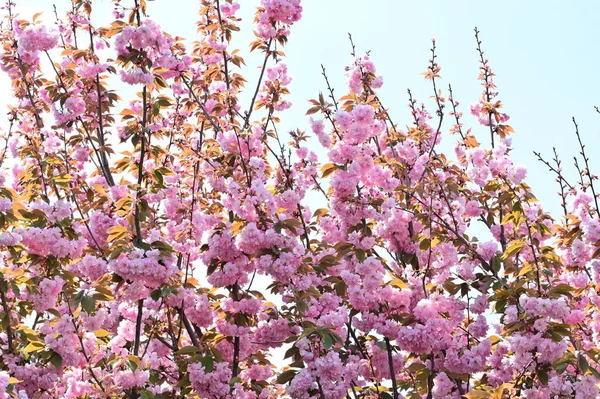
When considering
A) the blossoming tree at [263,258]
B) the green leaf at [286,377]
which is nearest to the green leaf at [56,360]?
the blossoming tree at [263,258]

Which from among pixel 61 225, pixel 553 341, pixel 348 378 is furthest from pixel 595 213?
pixel 61 225

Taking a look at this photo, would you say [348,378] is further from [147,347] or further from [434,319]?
[147,347]

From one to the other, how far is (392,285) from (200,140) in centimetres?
296

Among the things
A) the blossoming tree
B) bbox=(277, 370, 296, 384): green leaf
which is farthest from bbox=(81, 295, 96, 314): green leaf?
bbox=(277, 370, 296, 384): green leaf

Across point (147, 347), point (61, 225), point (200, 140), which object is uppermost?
point (200, 140)

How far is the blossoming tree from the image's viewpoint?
16.1 ft

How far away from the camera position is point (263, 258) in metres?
5.25

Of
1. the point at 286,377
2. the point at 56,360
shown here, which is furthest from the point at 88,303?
the point at 286,377

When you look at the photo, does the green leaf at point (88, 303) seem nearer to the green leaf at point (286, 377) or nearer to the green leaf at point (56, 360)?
the green leaf at point (56, 360)

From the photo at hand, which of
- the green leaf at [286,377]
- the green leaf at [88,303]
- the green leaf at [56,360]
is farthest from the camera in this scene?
the green leaf at [286,377]

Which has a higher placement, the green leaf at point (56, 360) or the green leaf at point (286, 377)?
the green leaf at point (56, 360)

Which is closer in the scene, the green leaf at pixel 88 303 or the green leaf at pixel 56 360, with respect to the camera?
the green leaf at pixel 88 303

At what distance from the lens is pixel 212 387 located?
502 cm

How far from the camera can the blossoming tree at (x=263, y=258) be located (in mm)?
4914
